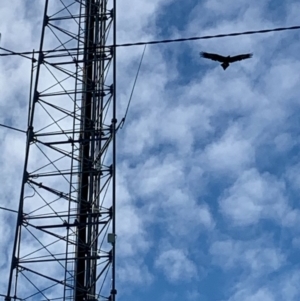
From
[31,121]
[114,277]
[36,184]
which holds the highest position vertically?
[31,121]

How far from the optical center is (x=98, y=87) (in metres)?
32.2

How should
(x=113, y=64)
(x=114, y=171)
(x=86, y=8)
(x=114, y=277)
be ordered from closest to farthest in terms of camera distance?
(x=114, y=277)
(x=114, y=171)
(x=113, y=64)
(x=86, y=8)

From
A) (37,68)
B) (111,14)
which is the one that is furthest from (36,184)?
(111,14)

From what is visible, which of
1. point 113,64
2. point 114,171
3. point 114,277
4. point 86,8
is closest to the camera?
point 114,277

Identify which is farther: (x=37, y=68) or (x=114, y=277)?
(x=37, y=68)

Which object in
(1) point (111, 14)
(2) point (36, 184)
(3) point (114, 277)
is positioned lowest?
(3) point (114, 277)

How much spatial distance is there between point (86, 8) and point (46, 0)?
1524mm

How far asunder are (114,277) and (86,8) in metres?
11.2

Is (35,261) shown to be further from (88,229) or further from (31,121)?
(31,121)

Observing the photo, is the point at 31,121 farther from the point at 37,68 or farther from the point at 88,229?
the point at 88,229

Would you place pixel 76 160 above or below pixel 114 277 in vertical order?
above

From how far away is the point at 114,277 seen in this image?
27688 mm

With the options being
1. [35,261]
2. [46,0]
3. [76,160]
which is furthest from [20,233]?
[46,0]

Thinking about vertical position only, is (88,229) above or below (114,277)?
above
